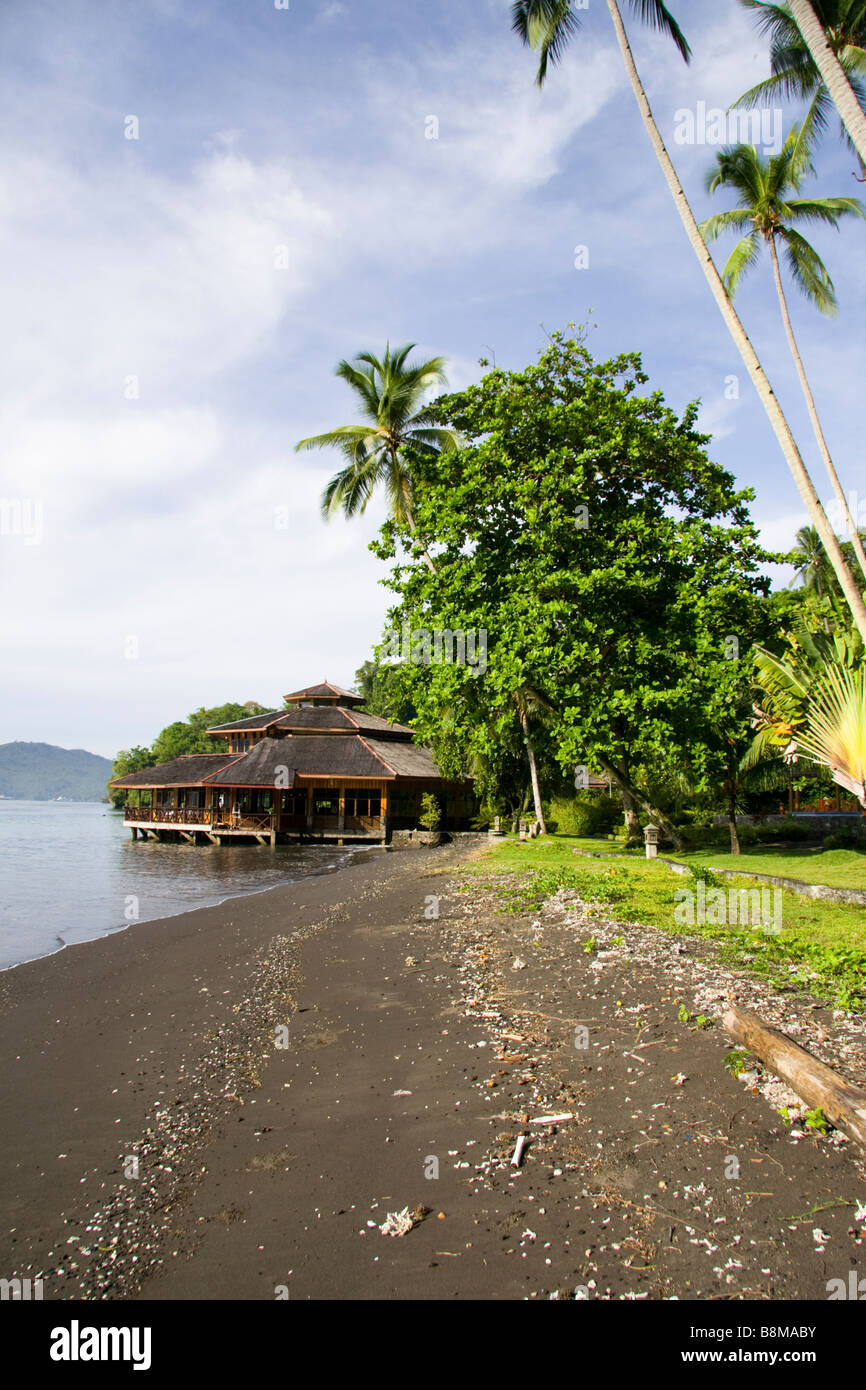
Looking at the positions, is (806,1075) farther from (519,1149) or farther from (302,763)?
(302,763)

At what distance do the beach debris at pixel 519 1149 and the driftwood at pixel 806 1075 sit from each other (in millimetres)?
1725

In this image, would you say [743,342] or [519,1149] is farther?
[743,342]

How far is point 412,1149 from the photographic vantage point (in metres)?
4.78

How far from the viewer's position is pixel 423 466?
70.2ft

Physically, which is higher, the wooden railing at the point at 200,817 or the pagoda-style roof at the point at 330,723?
the pagoda-style roof at the point at 330,723

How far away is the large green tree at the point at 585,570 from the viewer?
16469 mm

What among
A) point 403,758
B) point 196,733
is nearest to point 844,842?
point 403,758

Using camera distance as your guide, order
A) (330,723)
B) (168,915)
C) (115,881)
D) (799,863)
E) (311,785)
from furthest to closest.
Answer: (330,723) < (311,785) < (115,881) < (168,915) < (799,863)

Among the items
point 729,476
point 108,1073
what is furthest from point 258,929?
point 729,476

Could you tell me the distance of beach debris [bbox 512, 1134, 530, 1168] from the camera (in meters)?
4.42

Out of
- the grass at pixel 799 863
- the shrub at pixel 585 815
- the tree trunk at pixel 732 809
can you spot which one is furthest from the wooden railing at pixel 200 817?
the grass at pixel 799 863

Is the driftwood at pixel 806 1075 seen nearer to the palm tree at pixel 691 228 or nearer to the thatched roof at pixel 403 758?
the palm tree at pixel 691 228

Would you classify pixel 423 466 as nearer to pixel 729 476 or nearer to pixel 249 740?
pixel 729 476

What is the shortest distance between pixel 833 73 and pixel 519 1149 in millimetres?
11126
